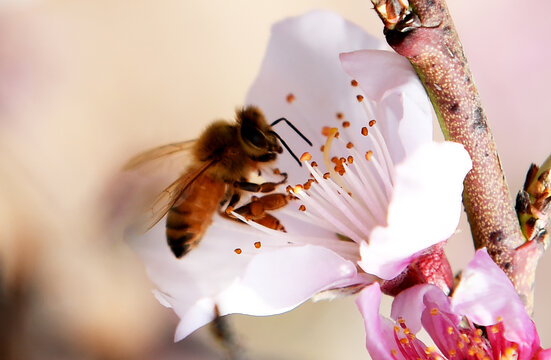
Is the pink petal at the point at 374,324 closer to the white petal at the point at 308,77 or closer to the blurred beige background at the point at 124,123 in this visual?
the white petal at the point at 308,77

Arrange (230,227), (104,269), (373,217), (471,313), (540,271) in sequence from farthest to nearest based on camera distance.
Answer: (104,269) → (540,271) → (230,227) → (373,217) → (471,313)

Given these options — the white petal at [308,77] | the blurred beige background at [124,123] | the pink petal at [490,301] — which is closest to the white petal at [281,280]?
the pink petal at [490,301]

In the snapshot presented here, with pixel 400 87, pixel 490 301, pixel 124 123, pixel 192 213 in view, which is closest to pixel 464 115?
pixel 400 87

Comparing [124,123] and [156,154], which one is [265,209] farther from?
[124,123]

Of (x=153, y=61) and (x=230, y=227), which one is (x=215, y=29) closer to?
(x=153, y=61)

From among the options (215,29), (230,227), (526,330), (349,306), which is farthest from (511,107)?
(526,330)

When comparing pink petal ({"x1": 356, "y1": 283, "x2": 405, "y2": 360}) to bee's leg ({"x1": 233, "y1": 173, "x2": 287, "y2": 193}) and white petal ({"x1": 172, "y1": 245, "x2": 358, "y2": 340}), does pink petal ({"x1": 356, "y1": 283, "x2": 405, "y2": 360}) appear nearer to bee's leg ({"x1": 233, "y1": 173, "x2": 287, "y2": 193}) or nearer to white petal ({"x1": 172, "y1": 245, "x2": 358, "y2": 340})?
white petal ({"x1": 172, "y1": 245, "x2": 358, "y2": 340})

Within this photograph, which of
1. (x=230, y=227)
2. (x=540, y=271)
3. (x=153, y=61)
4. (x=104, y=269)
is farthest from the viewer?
(x=153, y=61)
